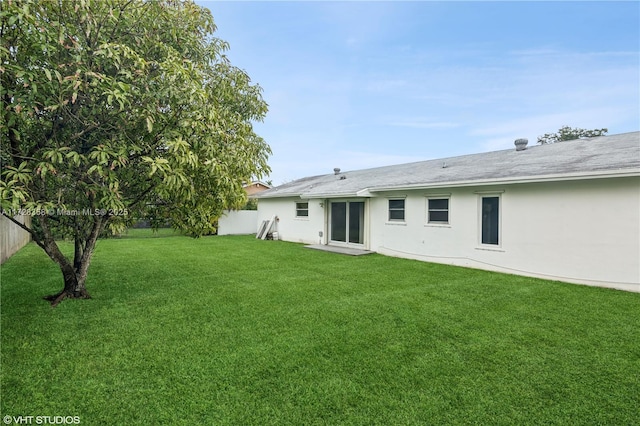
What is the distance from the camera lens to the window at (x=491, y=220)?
8.59 meters

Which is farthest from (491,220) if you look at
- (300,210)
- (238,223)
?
(238,223)

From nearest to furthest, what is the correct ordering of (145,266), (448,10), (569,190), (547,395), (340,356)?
1. (547,395)
2. (340,356)
3. (569,190)
4. (145,266)
5. (448,10)

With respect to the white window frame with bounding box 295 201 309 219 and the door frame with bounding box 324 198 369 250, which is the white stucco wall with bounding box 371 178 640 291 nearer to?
the door frame with bounding box 324 198 369 250

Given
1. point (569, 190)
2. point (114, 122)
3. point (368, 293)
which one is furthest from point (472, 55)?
point (114, 122)

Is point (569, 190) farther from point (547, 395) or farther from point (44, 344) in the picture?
point (44, 344)

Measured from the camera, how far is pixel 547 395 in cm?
290

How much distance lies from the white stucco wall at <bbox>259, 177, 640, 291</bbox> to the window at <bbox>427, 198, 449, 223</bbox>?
0.18 m

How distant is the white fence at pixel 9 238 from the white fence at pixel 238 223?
9.26m

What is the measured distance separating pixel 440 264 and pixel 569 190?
370cm

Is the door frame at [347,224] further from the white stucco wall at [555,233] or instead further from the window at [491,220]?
the window at [491,220]

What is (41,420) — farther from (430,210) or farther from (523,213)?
(430,210)

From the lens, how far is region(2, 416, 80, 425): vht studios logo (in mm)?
2455

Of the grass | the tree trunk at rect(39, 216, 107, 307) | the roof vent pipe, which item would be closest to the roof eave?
the grass

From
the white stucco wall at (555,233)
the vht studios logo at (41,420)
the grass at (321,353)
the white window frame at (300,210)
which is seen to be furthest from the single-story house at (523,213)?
the vht studios logo at (41,420)
